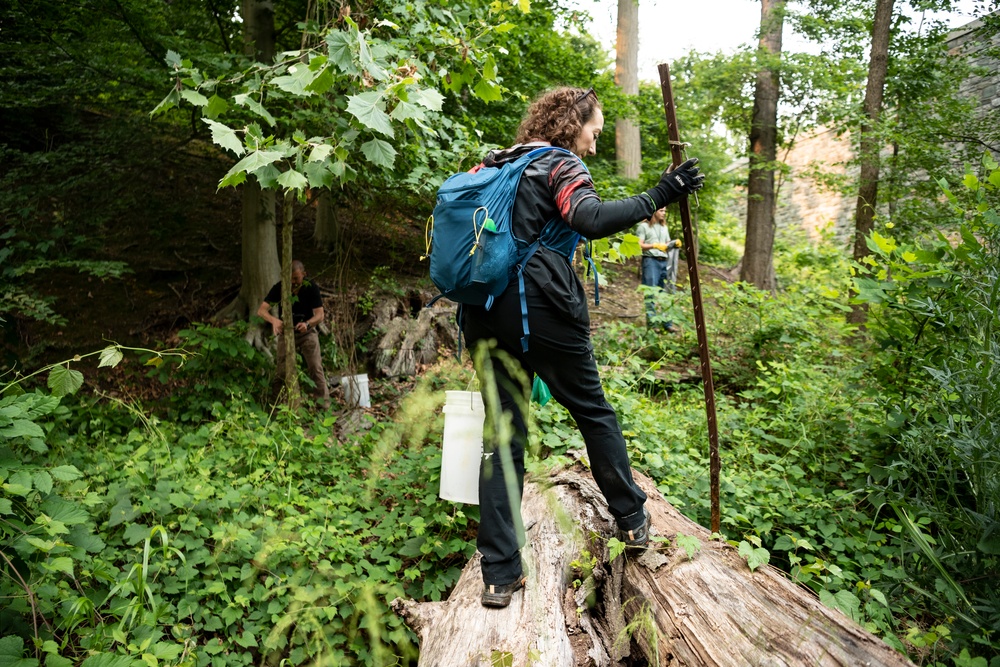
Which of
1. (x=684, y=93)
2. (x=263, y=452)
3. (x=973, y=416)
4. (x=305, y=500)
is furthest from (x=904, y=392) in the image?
(x=684, y=93)

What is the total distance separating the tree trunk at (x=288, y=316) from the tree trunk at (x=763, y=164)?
25.4 feet

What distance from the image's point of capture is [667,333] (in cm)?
671

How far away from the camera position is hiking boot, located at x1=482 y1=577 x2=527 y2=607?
2365 mm

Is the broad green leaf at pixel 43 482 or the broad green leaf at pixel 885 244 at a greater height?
the broad green leaf at pixel 885 244

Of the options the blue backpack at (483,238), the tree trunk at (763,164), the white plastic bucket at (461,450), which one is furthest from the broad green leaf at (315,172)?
the tree trunk at (763,164)

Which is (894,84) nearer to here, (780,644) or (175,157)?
(780,644)

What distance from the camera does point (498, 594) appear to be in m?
2.38

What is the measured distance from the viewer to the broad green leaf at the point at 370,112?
2.54 metres

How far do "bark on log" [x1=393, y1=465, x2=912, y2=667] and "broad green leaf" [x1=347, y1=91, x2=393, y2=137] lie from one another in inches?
63.1

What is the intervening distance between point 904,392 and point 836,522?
84cm

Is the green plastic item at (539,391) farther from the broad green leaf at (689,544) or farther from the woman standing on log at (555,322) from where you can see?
the broad green leaf at (689,544)

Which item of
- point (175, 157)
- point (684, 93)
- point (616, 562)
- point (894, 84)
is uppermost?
point (684, 93)

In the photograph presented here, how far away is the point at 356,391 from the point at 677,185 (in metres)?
4.23

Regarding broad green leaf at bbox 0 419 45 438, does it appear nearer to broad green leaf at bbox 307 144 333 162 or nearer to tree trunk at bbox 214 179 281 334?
broad green leaf at bbox 307 144 333 162
